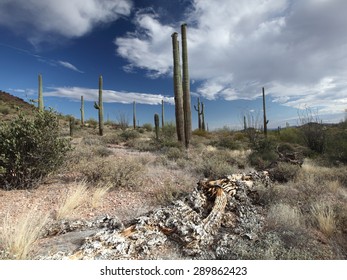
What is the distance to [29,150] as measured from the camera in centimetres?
509

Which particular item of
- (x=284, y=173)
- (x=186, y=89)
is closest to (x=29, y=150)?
(x=284, y=173)

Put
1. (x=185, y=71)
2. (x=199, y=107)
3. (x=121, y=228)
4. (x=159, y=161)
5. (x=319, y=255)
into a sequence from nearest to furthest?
(x=319, y=255) < (x=121, y=228) < (x=159, y=161) < (x=185, y=71) < (x=199, y=107)

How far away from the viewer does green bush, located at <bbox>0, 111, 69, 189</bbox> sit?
485 cm

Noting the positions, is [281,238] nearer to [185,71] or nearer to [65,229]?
[65,229]

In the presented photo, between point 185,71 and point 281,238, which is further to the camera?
point 185,71

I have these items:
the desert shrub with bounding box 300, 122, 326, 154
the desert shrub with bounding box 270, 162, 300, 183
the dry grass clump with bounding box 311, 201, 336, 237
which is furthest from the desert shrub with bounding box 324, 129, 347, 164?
the dry grass clump with bounding box 311, 201, 336, 237

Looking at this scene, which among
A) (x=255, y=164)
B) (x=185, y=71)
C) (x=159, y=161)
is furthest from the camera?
(x=185, y=71)

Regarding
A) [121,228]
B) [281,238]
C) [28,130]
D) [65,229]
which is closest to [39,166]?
[28,130]

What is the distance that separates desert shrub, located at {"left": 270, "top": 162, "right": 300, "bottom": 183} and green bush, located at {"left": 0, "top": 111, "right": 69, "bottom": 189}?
552cm

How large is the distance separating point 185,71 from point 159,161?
5097 mm

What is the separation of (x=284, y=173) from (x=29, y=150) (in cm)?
631

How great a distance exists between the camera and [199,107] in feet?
81.4

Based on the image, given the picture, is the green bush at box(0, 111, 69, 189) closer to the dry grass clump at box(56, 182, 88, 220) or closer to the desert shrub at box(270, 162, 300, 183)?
the dry grass clump at box(56, 182, 88, 220)
